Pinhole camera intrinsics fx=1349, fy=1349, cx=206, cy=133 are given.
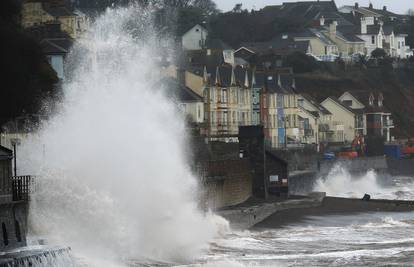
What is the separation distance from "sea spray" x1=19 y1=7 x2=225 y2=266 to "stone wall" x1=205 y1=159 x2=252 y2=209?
2.11 meters

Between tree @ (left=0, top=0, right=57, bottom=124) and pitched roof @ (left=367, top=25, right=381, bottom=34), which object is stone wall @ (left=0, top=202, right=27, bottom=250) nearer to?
tree @ (left=0, top=0, right=57, bottom=124)

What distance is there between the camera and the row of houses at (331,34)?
12781 cm

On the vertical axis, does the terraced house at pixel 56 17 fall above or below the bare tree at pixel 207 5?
below

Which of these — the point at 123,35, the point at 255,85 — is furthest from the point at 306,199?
the point at 255,85

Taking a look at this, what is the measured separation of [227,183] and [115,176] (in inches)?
618

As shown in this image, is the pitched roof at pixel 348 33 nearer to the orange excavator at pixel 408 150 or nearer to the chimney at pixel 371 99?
the chimney at pixel 371 99

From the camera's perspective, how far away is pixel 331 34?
138m

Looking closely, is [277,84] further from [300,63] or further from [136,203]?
[136,203]

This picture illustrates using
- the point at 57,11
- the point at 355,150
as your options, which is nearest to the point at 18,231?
the point at 57,11

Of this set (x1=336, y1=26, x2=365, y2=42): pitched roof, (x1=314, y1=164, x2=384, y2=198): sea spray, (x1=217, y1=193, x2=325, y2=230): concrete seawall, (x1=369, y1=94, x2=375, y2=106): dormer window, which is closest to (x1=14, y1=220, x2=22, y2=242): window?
(x1=217, y1=193, x2=325, y2=230): concrete seawall

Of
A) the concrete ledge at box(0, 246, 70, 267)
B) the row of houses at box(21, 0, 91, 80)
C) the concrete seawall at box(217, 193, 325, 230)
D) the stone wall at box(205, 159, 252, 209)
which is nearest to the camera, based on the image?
the concrete ledge at box(0, 246, 70, 267)

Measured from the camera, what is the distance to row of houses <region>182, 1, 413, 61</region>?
5032 inches

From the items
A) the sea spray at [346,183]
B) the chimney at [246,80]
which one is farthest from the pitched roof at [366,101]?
the chimney at [246,80]

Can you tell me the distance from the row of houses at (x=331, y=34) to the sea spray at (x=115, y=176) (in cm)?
7166
